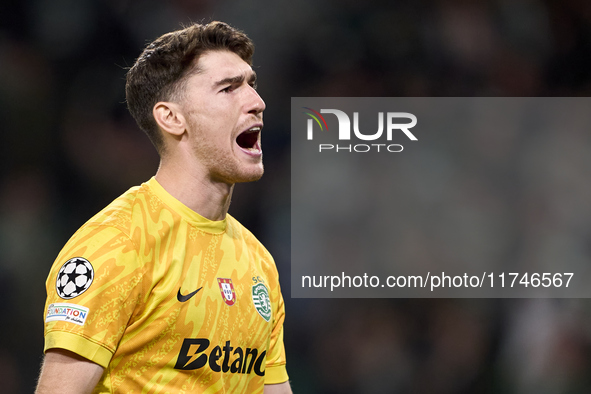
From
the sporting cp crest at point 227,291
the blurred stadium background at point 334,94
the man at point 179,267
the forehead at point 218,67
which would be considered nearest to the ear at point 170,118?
the man at point 179,267

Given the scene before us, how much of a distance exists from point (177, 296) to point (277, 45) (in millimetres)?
1990

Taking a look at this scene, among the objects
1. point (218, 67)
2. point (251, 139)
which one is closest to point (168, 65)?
point (218, 67)

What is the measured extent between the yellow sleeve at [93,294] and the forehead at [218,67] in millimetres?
551

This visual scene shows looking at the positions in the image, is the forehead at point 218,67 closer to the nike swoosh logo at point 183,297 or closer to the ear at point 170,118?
the ear at point 170,118

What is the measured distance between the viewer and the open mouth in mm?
1829

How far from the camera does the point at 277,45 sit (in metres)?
3.21

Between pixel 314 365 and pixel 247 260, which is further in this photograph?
pixel 314 365

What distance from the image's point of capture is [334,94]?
3219 millimetres

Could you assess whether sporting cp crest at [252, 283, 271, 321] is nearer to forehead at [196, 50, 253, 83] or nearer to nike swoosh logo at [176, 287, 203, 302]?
nike swoosh logo at [176, 287, 203, 302]

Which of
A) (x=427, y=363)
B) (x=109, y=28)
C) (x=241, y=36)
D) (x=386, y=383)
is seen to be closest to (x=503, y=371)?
(x=427, y=363)

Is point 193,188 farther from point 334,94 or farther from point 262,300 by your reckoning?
point 334,94

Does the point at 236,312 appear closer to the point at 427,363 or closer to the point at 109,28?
the point at 427,363

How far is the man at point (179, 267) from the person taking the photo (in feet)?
4.57

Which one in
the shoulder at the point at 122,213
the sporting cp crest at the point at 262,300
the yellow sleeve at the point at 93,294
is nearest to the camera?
the yellow sleeve at the point at 93,294
